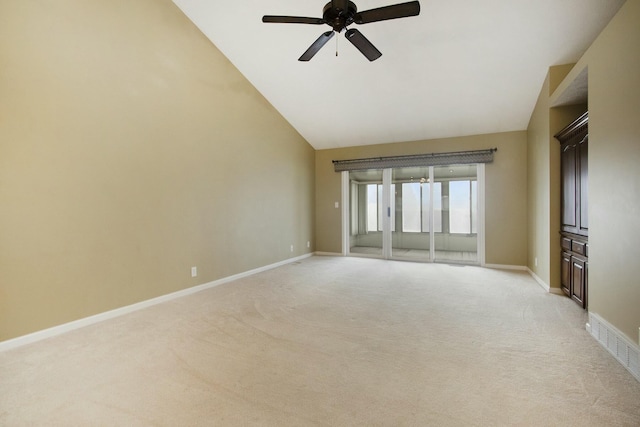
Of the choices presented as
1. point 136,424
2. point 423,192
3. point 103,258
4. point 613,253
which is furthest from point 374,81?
point 136,424

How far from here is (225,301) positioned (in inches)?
139

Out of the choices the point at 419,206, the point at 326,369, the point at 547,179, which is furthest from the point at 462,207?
the point at 326,369

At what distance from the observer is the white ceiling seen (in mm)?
3246

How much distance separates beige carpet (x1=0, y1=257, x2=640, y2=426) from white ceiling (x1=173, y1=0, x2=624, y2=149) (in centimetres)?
307

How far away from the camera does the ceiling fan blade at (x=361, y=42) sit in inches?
105

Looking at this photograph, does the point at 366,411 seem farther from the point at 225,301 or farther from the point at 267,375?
the point at 225,301

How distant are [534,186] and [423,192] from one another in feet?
6.53

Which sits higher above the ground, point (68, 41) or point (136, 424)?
point (68, 41)

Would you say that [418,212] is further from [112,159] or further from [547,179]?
[112,159]

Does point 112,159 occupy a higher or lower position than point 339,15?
lower

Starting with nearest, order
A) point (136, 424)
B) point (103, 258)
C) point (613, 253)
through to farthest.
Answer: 1. point (136, 424)
2. point (613, 253)
3. point (103, 258)

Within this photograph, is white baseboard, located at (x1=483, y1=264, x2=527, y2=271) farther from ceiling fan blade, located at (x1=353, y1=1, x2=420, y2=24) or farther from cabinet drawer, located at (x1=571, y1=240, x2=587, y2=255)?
ceiling fan blade, located at (x1=353, y1=1, x2=420, y2=24)

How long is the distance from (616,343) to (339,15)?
10.9 feet

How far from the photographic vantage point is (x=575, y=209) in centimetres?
324
